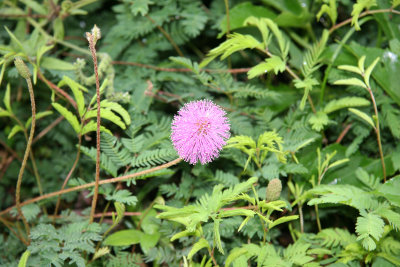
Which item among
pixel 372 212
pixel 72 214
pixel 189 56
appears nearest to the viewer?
pixel 372 212

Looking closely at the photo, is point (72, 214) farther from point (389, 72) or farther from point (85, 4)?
point (389, 72)

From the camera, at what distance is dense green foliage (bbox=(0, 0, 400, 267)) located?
932 millimetres

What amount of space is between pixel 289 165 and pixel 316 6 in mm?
701

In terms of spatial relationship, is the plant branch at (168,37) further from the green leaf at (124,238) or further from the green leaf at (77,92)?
the green leaf at (124,238)

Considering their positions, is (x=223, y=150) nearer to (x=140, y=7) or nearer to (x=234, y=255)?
(x=234, y=255)

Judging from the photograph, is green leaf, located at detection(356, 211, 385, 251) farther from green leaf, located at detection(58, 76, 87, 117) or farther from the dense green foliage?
green leaf, located at detection(58, 76, 87, 117)

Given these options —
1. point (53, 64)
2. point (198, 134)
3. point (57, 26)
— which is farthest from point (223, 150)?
point (57, 26)

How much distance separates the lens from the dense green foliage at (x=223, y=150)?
932mm

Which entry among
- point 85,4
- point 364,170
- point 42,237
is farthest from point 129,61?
point 364,170

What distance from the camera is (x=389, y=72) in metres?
1.14

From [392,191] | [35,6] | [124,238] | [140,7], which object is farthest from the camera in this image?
[35,6]

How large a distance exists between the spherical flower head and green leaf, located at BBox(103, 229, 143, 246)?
0.35m

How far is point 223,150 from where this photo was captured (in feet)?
3.61

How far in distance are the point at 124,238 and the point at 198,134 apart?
0.42 m
